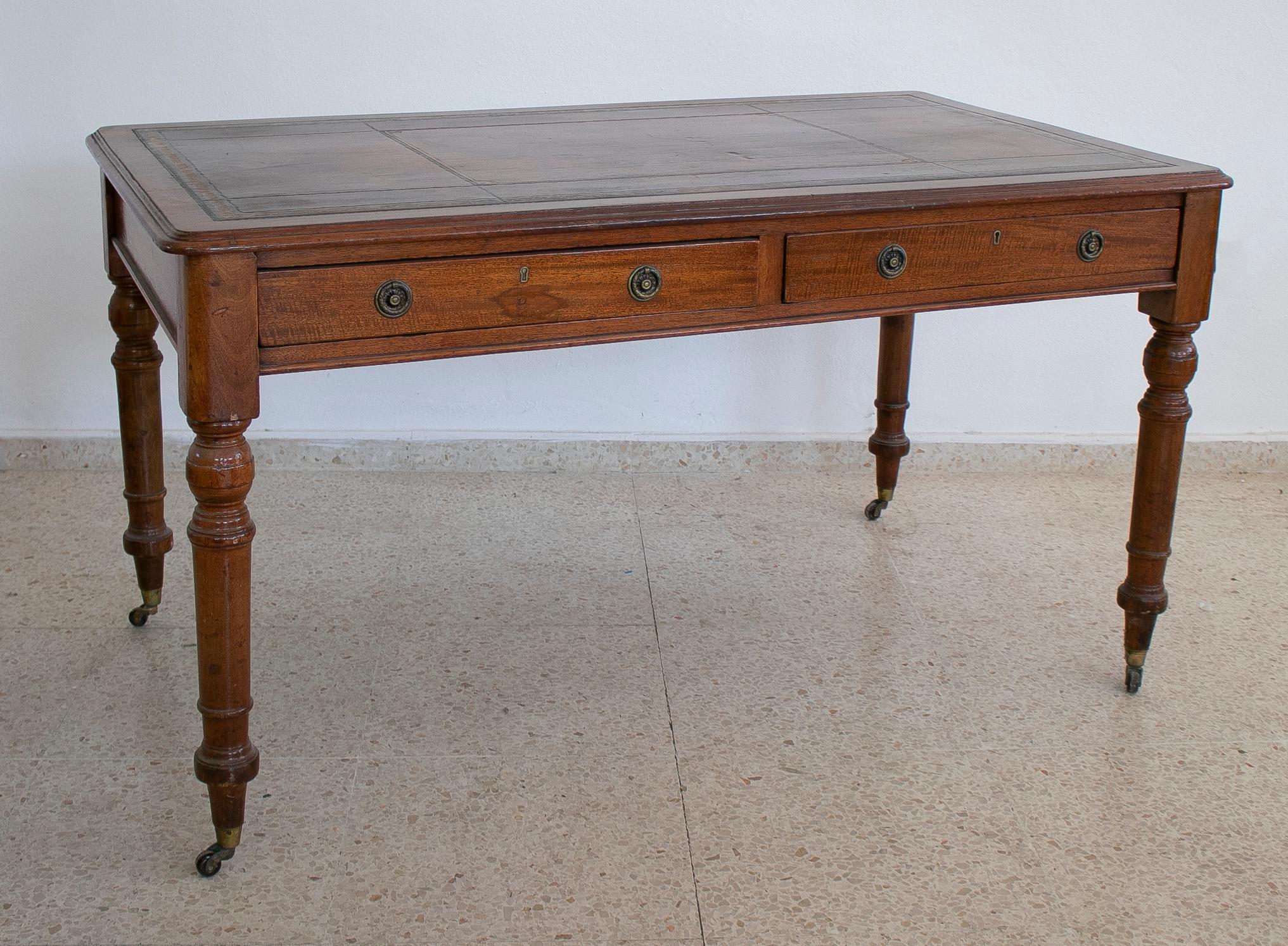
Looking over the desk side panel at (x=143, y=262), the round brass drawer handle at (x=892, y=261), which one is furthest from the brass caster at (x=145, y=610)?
the round brass drawer handle at (x=892, y=261)

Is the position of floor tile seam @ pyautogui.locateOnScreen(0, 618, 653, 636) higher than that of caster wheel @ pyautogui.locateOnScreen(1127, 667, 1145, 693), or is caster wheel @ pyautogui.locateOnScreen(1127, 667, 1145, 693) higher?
caster wheel @ pyautogui.locateOnScreen(1127, 667, 1145, 693)

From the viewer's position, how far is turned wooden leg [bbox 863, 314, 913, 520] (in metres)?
2.95

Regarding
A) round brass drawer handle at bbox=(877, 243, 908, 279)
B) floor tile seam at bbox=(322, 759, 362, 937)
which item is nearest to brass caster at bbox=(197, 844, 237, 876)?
floor tile seam at bbox=(322, 759, 362, 937)

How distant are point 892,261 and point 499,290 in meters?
0.58

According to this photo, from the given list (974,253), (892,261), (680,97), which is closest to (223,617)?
(892,261)

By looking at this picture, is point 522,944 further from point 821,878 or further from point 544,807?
point 821,878

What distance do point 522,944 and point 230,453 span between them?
73 centimetres

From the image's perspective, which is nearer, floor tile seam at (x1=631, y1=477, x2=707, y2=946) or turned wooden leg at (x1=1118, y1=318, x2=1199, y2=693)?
floor tile seam at (x1=631, y1=477, x2=707, y2=946)

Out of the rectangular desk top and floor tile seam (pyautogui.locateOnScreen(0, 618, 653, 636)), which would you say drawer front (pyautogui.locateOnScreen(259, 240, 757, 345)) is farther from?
floor tile seam (pyautogui.locateOnScreen(0, 618, 653, 636))

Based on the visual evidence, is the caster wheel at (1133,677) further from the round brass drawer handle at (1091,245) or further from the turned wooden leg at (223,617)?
the turned wooden leg at (223,617)

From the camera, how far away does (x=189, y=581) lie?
2717 millimetres

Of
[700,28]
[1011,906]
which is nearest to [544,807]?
[1011,906]

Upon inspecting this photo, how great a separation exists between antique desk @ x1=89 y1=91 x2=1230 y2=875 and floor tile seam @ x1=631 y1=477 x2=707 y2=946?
0.63m

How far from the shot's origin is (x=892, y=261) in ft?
6.47
